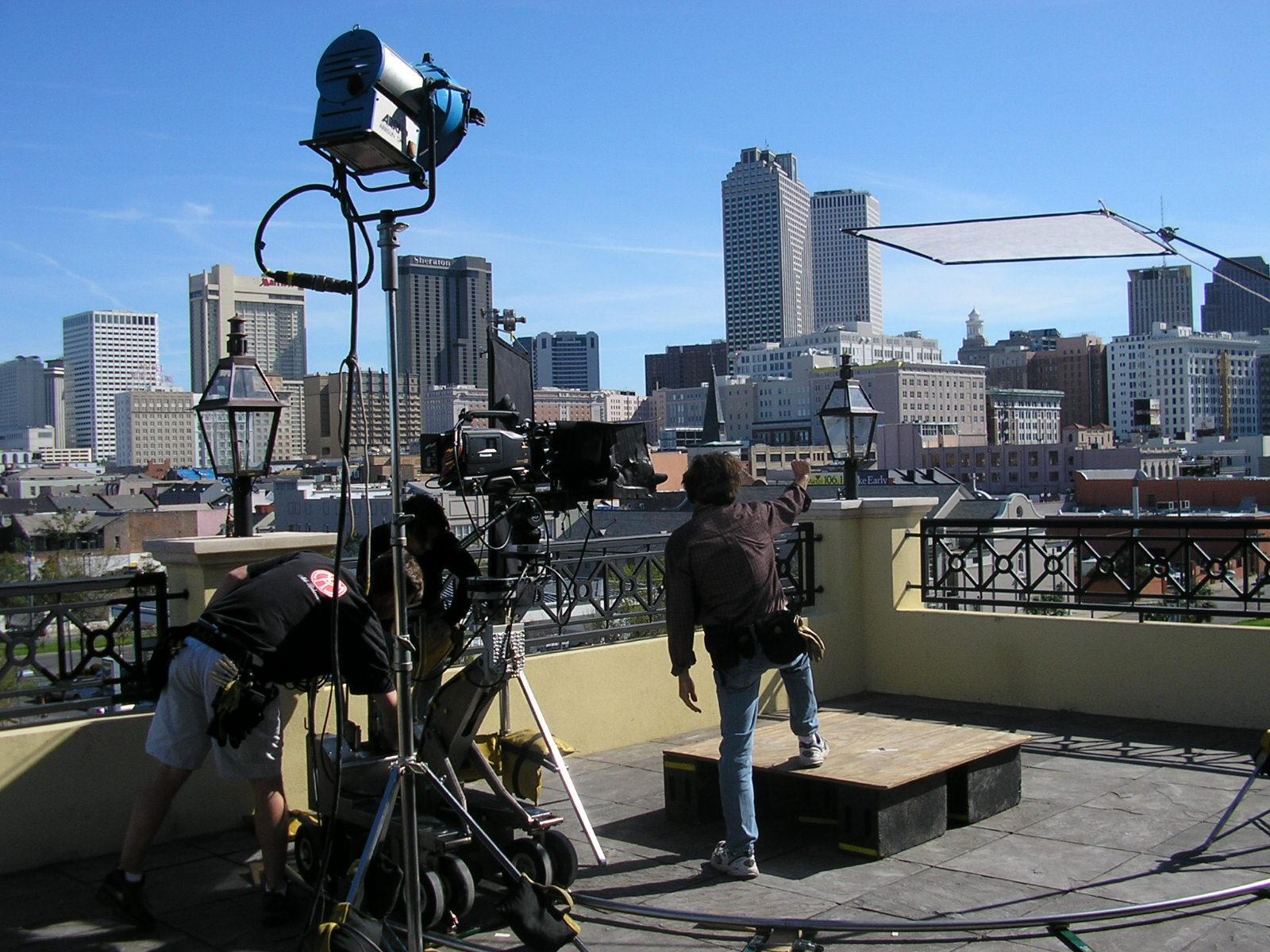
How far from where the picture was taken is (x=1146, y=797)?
578 centimetres

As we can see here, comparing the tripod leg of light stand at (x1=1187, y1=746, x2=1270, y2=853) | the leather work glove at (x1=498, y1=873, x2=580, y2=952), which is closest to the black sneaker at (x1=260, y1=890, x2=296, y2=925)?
the leather work glove at (x1=498, y1=873, x2=580, y2=952)

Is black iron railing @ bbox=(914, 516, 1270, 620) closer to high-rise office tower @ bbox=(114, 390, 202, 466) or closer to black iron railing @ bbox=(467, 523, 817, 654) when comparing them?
black iron railing @ bbox=(467, 523, 817, 654)

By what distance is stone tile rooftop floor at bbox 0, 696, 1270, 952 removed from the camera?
410 cm

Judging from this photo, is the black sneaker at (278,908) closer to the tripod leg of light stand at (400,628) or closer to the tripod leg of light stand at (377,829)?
the tripod leg of light stand at (377,829)

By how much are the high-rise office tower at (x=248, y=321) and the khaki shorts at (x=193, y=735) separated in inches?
93.7

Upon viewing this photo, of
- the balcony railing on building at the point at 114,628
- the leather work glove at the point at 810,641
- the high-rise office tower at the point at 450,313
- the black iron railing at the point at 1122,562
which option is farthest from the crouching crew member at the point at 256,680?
the high-rise office tower at the point at 450,313

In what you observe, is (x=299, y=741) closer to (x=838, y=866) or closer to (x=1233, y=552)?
(x=838, y=866)

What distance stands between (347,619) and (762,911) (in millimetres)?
1914

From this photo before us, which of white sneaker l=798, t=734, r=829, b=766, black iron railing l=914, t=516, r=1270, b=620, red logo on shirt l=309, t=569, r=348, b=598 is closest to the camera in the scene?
red logo on shirt l=309, t=569, r=348, b=598

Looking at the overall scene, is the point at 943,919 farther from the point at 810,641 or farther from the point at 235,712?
the point at 235,712

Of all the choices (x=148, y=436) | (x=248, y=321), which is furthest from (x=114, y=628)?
(x=148, y=436)

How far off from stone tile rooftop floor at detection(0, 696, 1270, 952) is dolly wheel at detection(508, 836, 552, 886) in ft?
0.75

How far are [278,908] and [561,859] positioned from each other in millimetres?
1080

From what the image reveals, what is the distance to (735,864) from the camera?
4.72 meters
